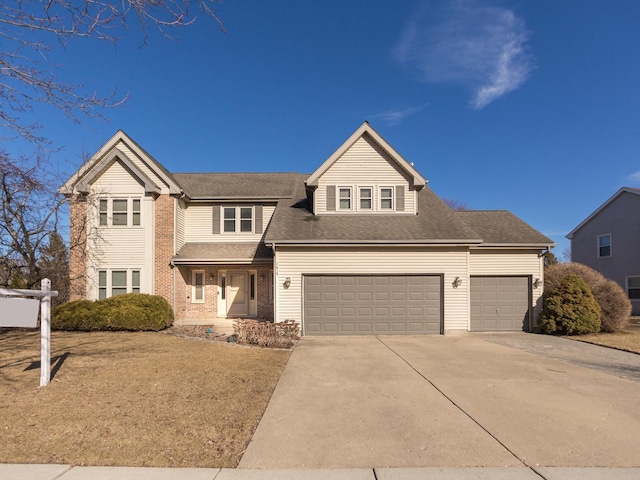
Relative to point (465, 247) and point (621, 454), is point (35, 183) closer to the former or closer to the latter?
point (465, 247)

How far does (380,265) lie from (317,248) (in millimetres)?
2467

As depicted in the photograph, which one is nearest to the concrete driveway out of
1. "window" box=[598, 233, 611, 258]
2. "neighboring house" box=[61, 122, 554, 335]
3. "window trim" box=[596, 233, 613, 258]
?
"neighboring house" box=[61, 122, 554, 335]

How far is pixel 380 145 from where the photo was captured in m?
16.5

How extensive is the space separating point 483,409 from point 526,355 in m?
5.50

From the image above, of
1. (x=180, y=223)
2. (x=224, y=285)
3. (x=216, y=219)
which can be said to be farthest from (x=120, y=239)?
(x=224, y=285)

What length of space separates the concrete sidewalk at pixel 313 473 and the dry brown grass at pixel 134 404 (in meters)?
0.17

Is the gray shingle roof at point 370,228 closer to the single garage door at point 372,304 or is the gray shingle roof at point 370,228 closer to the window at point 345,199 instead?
the window at point 345,199

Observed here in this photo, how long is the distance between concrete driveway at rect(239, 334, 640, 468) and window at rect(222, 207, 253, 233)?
10.0 metres

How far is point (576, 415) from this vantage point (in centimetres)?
583

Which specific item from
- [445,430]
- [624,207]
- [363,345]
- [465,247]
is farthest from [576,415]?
[624,207]

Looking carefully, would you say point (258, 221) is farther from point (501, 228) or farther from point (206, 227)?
point (501, 228)

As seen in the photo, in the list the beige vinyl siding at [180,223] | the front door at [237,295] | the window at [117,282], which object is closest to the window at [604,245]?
the front door at [237,295]

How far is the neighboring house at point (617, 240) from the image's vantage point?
24.3 meters

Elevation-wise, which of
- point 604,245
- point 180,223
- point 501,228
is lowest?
point 604,245
